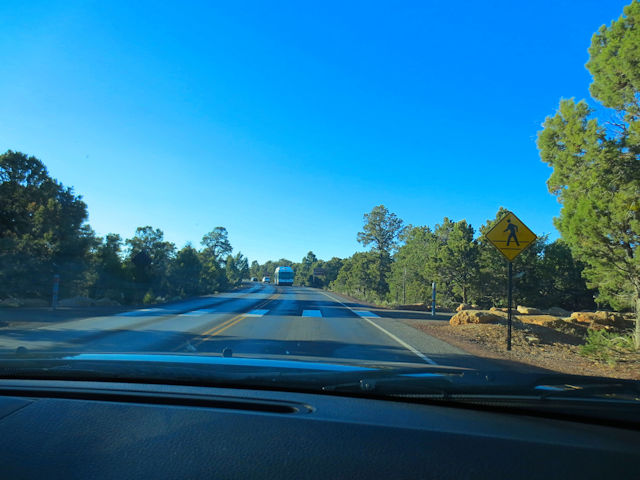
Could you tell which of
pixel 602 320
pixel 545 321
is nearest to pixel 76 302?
pixel 545 321

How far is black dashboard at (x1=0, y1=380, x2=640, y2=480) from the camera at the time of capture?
168 centimetres

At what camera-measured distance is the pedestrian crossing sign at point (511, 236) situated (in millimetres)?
10289

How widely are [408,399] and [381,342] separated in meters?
8.66

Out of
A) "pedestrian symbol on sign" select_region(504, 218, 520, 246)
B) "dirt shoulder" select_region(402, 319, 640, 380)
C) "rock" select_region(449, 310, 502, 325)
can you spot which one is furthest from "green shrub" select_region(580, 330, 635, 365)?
"rock" select_region(449, 310, 502, 325)

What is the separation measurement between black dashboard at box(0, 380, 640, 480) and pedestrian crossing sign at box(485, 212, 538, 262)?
8.84 m

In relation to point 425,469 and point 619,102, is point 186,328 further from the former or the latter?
point 619,102

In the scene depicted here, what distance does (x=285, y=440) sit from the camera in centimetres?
188

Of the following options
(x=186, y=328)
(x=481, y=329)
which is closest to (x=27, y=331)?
(x=186, y=328)

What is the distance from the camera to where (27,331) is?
36.8 feet

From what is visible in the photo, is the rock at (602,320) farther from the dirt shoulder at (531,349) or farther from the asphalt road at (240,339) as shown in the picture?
the asphalt road at (240,339)

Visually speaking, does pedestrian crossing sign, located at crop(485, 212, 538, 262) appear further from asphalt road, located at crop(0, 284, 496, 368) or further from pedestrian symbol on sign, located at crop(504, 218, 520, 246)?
asphalt road, located at crop(0, 284, 496, 368)

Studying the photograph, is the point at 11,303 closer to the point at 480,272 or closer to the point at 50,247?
the point at 50,247

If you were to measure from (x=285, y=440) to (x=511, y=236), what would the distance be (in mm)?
9967

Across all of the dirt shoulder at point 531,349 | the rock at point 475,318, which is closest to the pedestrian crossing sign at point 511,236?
the dirt shoulder at point 531,349
